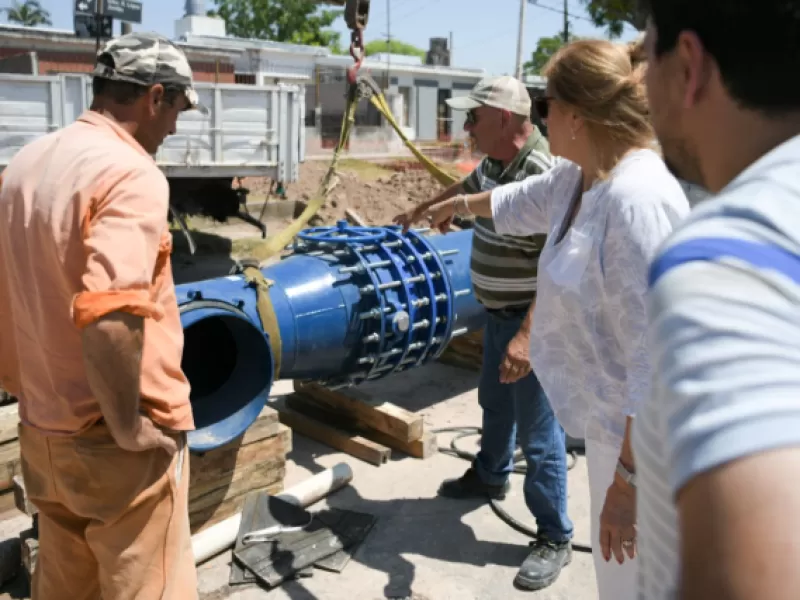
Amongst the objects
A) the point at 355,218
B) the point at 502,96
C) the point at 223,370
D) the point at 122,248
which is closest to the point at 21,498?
the point at 223,370

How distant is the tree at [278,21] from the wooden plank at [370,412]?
45.8m

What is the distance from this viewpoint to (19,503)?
3248 mm

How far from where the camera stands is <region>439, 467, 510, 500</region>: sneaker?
12.8 ft

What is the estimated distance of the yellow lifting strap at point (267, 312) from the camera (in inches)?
144

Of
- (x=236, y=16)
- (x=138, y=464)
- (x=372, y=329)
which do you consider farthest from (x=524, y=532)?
(x=236, y=16)

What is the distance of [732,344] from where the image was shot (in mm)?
602

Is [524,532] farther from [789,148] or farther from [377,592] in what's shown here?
[789,148]

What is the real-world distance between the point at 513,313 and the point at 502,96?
3.16 feet

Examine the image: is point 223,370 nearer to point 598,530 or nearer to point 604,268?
point 598,530

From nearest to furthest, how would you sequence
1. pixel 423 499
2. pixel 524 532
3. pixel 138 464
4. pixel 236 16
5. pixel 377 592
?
pixel 138 464, pixel 377 592, pixel 524 532, pixel 423 499, pixel 236 16

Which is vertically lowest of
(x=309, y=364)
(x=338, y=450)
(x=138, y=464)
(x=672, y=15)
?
(x=338, y=450)

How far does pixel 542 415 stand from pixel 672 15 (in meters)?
2.63

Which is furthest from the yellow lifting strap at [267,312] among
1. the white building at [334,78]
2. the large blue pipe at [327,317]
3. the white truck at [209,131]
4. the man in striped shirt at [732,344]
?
the white building at [334,78]

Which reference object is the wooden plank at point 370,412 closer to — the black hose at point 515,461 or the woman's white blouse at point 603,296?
the black hose at point 515,461
